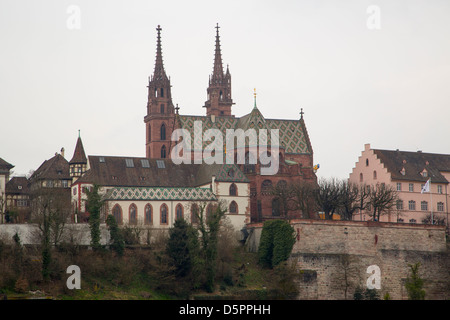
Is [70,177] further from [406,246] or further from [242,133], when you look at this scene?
[406,246]

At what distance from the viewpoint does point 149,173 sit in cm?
12100

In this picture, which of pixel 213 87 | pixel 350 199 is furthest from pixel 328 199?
pixel 213 87

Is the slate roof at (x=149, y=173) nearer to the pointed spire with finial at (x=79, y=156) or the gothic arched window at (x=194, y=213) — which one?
the pointed spire with finial at (x=79, y=156)

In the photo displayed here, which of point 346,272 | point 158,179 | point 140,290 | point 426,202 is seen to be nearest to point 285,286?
point 346,272

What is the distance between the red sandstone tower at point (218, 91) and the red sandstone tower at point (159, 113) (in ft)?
20.7

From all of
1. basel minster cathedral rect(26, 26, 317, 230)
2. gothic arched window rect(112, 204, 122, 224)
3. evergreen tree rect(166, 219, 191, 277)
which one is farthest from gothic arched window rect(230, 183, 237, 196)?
evergreen tree rect(166, 219, 191, 277)

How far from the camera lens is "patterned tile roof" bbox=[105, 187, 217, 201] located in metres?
114

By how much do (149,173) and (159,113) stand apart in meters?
26.2

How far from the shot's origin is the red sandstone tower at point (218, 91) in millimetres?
149875

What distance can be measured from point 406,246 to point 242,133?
2678 cm

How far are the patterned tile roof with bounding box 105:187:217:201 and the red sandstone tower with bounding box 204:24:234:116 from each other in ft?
113

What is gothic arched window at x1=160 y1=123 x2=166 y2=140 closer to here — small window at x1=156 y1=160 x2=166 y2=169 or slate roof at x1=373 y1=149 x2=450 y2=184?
small window at x1=156 y1=160 x2=166 y2=169

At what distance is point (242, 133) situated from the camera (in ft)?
420

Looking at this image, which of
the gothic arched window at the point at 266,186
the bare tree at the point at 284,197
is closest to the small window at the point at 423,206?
Result: the bare tree at the point at 284,197
